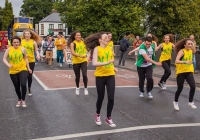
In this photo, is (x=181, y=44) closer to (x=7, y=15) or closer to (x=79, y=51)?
(x=79, y=51)

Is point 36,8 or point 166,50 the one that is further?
point 36,8

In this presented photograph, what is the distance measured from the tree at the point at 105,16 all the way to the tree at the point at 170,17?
10643 millimetres

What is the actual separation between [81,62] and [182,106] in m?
3.11

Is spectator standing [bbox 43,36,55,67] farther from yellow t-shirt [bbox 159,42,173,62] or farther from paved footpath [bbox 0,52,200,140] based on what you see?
yellow t-shirt [bbox 159,42,173,62]

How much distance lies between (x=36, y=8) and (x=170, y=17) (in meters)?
66.2

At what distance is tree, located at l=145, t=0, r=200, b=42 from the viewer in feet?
150

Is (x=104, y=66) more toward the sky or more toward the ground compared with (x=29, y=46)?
more toward the ground

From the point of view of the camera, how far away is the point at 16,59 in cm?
761

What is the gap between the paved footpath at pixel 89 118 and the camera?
18.4 ft

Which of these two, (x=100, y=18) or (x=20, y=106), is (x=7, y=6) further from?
(x=20, y=106)

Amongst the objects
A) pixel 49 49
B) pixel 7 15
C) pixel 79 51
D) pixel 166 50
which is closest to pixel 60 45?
pixel 49 49

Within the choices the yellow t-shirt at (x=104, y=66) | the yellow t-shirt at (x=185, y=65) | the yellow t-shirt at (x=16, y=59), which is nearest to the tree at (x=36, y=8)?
the yellow t-shirt at (x=16, y=59)

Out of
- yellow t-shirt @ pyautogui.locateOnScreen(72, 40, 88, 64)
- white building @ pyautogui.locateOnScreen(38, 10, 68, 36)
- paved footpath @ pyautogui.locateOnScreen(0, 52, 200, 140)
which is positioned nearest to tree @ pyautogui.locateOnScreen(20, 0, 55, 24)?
white building @ pyautogui.locateOnScreen(38, 10, 68, 36)

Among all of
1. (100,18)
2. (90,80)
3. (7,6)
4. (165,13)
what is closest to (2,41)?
(100,18)
